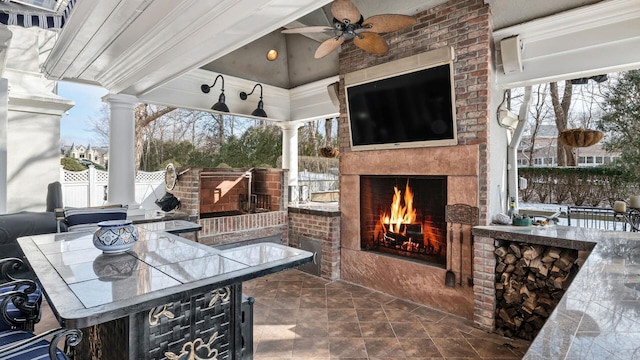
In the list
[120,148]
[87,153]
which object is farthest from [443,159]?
[87,153]

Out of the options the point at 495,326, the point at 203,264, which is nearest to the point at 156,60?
the point at 203,264

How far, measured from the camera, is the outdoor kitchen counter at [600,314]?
0.99 meters

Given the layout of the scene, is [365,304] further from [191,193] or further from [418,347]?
[191,193]

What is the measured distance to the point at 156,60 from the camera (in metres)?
2.55

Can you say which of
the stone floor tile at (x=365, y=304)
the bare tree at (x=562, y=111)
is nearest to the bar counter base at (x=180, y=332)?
the stone floor tile at (x=365, y=304)

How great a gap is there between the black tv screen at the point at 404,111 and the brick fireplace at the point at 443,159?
0.10m

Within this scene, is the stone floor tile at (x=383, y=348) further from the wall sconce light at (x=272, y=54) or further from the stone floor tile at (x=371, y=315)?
the wall sconce light at (x=272, y=54)

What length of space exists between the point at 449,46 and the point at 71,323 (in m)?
3.44

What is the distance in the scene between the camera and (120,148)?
3.69 m

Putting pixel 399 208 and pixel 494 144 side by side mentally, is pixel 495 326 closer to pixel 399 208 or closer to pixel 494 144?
pixel 399 208

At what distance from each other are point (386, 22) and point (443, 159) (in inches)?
57.2

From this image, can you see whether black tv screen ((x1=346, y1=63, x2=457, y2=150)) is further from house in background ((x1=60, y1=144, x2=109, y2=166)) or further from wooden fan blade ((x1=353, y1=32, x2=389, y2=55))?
house in background ((x1=60, y1=144, x2=109, y2=166))

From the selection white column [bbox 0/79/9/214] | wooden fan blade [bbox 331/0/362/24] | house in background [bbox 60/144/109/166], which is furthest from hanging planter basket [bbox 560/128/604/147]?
house in background [bbox 60/144/109/166]

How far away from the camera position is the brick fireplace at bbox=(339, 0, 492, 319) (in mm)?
3135
